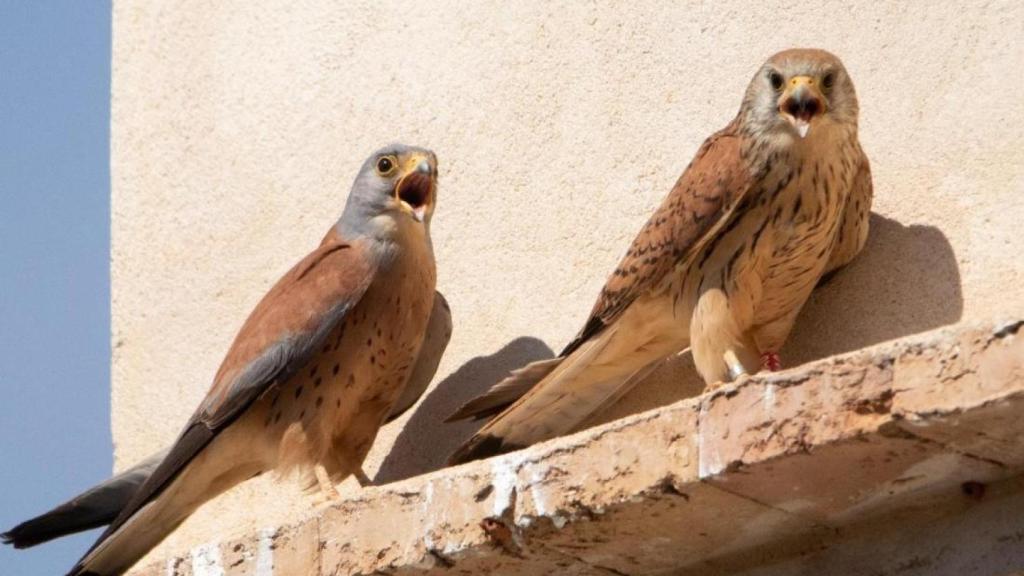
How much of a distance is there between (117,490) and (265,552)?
31.5 inches

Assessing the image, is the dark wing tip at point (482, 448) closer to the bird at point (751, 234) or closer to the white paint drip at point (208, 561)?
the bird at point (751, 234)

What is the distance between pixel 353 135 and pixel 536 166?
29.1 inches

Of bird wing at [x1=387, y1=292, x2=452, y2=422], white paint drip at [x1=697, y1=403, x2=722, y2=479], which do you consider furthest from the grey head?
white paint drip at [x1=697, y1=403, x2=722, y2=479]

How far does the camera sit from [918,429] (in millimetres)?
3596

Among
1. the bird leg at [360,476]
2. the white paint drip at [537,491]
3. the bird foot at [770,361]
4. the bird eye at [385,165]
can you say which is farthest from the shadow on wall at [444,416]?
the white paint drip at [537,491]

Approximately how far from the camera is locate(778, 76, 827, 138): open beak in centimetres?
450

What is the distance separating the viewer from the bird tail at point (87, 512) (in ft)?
16.5

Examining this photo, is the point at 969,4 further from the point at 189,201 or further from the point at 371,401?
the point at 189,201

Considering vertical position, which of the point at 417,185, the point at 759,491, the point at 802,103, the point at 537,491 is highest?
the point at 417,185

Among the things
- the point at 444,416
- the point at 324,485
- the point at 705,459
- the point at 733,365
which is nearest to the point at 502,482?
the point at 705,459

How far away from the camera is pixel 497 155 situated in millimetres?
5531

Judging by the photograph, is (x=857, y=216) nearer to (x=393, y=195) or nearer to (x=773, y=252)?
(x=773, y=252)

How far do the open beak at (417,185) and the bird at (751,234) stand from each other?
2.25 feet

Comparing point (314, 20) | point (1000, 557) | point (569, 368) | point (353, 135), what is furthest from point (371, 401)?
point (1000, 557)
